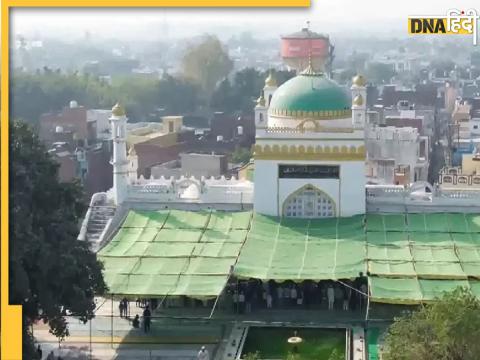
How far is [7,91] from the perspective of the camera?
8.79 metres

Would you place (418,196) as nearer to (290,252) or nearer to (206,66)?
(290,252)

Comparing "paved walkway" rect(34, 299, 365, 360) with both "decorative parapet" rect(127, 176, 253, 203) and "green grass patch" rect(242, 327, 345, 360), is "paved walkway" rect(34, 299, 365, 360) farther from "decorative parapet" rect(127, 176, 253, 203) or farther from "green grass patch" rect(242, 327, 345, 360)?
"decorative parapet" rect(127, 176, 253, 203)

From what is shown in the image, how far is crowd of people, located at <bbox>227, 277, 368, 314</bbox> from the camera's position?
2162 cm

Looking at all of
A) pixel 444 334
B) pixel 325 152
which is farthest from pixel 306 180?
pixel 444 334

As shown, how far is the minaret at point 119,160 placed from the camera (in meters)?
24.7

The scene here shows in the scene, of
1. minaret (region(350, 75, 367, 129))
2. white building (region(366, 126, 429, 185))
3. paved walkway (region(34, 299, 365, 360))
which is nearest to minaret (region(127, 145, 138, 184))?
paved walkway (region(34, 299, 365, 360))

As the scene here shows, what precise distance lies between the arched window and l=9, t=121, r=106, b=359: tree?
6753 mm

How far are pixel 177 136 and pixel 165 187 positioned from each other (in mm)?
19869

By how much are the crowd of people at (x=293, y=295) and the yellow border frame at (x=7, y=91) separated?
1320 cm

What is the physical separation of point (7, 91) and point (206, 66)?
72.3 meters

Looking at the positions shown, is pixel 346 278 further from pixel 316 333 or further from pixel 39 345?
pixel 39 345

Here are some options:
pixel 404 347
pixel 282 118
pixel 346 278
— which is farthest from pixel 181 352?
pixel 282 118

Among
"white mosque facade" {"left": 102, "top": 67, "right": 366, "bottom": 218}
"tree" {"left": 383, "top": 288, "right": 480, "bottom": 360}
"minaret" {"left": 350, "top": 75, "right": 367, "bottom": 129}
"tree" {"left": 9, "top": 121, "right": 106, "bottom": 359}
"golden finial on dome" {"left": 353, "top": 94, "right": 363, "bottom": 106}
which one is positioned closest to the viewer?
"tree" {"left": 383, "top": 288, "right": 480, "bottom": 360}

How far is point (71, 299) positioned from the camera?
1783cm
